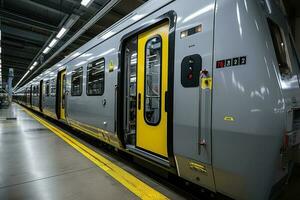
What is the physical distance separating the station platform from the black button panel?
1489 millimetres

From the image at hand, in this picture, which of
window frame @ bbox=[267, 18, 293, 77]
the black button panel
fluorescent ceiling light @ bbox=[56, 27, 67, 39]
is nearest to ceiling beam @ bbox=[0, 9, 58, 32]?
fluorescent ceiling light @ bbox=[56, 27, 67, 39]

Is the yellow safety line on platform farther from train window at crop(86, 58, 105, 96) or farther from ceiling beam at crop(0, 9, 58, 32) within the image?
ceiling beam at crop(0, 9, 58, 32)

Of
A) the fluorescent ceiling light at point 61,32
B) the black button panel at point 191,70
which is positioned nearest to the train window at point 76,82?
the fluorescent ceiling light at point 61,32

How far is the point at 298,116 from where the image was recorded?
7.23 feet

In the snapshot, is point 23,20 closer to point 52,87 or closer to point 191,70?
point 52,87

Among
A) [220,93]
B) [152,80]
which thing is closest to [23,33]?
[152,80]

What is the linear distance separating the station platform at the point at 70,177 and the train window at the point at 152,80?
3.21 feet

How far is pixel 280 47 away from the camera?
7.43ft

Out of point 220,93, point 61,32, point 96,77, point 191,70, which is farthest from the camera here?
point 61,32

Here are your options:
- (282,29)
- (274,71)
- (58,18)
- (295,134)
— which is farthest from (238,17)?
(58,18)

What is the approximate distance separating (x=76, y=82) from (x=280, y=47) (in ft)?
17.7

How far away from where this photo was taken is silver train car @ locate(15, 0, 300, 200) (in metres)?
1.82

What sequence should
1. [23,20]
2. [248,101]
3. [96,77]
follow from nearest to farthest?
[248,101] → [96,77] → [23,20]

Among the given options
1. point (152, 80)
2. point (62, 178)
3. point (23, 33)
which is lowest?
point (62, 178)
